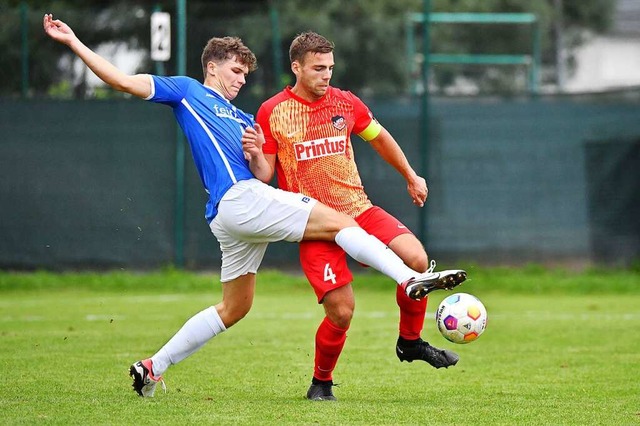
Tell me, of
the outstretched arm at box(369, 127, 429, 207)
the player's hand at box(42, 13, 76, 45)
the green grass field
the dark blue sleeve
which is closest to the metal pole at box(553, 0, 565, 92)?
the green grass field

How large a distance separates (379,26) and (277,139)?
1840cm

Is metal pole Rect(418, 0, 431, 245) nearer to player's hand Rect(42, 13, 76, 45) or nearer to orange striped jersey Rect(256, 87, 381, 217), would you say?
orange striped jersey Rect(256, 87, 381, 217)

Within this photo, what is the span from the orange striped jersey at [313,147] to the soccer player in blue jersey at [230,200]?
0.66ft

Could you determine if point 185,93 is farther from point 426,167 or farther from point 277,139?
point 426,167

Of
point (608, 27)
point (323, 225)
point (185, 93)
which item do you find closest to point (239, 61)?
point (185, 93)

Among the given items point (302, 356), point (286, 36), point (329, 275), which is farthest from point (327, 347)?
point (286, 36)

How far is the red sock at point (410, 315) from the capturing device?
6.91 m

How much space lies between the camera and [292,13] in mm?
23781

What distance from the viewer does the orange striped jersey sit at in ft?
22.4

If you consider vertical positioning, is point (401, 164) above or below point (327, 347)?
above

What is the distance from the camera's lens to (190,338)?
6.82m

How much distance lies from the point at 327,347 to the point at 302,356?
2.04 metres

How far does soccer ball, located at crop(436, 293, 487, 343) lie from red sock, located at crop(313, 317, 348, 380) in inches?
23.1

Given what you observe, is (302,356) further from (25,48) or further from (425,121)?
(25,48)
